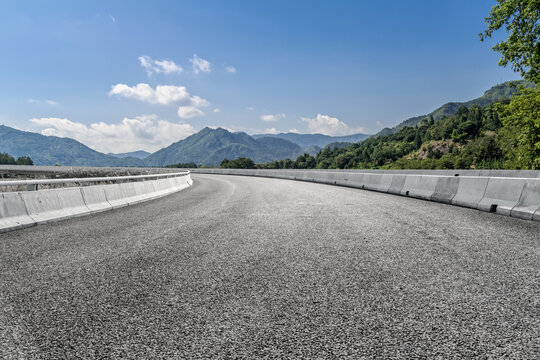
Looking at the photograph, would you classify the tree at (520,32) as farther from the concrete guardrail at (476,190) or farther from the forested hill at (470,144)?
the concrete guardrail at (476,190)

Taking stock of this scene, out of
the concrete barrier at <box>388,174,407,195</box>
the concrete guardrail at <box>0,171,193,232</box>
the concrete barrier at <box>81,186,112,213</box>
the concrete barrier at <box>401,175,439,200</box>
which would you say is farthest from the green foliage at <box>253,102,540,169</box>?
the concrete barrier at <box>81,186,112,213</box>

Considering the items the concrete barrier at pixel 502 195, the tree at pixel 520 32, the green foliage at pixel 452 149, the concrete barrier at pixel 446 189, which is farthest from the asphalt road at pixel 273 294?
the green foliage at pixel 452 149

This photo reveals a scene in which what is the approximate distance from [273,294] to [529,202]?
761cm

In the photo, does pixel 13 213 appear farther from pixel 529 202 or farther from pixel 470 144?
pixel 470 144

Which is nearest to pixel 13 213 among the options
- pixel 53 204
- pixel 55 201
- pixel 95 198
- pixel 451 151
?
pixel 53 204

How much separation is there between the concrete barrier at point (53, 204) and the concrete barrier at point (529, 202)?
10799 millimetres

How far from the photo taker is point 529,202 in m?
8.02

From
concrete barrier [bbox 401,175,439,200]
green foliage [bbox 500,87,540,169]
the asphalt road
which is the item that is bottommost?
the asphalt road

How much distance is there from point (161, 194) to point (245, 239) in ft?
35.6

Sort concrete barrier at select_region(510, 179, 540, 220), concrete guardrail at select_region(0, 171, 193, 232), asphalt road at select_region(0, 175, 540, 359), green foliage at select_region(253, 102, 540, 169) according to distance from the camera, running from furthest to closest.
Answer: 1. green foliage at select_region(253, 102, 540, 169)
2. concrete barrier at select_region(510, 179, 540, 220)
3. concrete guardrail at select_region(0, 171, 193, 232)
4. asphalt road at select_region(0, 175, 540, 359)

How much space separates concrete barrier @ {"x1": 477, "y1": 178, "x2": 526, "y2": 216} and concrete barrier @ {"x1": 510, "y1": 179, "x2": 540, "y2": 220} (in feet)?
0.35

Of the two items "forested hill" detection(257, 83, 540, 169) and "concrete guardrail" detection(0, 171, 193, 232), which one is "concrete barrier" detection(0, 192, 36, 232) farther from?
"forested hill" detection(257, 83, 540, 169)

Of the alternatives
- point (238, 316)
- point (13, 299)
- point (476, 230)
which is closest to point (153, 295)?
point (238, 316)

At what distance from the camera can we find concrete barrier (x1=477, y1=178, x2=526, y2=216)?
27.7ft
